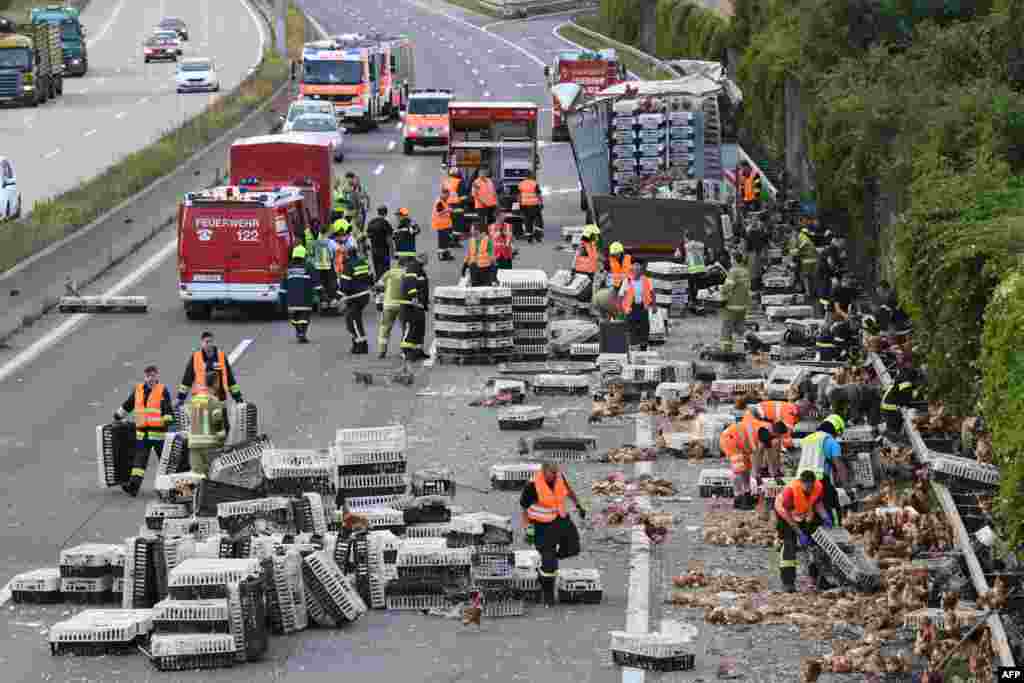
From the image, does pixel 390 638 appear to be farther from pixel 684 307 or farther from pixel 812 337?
pixel 684 307

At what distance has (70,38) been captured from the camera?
97812 millimetres

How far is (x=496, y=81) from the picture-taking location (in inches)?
3529

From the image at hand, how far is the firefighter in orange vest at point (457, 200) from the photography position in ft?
142

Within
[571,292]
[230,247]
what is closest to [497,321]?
[571,292]

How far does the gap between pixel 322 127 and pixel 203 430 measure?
129 ft

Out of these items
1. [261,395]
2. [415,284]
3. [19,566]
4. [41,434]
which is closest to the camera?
[19,566]

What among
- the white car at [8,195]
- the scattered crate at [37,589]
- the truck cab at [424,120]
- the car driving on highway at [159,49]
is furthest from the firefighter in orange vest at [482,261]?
Result: the car driving on highway at [159,49]

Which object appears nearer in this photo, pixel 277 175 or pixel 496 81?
pixel 277 175

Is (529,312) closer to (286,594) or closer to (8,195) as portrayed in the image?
(286,594)

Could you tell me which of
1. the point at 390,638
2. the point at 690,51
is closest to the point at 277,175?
the point at 390,638

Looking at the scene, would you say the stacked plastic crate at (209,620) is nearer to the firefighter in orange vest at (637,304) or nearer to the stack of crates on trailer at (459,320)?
the stack of crates on trailer at (459,320)

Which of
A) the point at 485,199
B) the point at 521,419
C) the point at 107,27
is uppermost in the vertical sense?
the point at 521,419

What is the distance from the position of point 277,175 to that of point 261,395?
14145 millimetres

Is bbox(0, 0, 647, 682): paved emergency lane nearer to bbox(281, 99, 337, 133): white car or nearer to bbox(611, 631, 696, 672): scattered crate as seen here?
bbox(611, 631, 696, 672): scattered crate
